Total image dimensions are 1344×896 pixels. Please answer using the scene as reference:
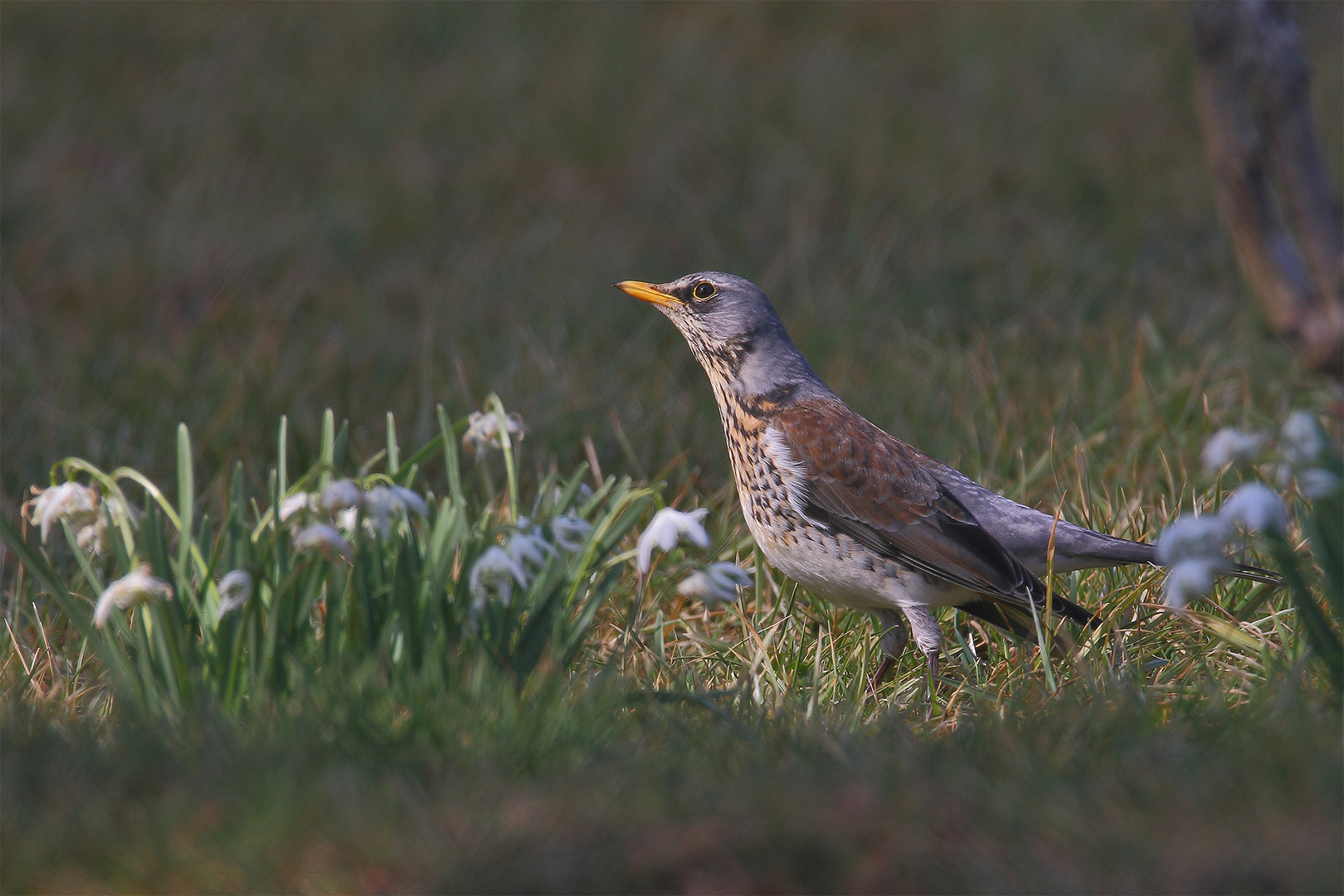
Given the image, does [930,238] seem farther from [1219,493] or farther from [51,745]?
[51,745]

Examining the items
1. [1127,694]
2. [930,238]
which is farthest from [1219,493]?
[930,238]

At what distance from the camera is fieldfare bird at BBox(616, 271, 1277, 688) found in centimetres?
387

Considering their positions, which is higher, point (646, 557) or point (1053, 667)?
point (646, 557)

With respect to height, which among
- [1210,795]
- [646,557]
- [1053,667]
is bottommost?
[1053,667]

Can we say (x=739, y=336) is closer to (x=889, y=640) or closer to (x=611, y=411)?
(x=889, y=640)

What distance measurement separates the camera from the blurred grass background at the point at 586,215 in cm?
595

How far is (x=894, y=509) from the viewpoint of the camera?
3988 millimetres

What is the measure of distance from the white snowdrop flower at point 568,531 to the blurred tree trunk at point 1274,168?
13.8 ft

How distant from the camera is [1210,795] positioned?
8.39 ft

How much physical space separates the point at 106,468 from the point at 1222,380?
4987mm

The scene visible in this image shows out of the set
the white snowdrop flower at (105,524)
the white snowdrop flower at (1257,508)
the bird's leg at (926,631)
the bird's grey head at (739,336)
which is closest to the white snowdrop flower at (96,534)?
the white snowdrop flower at (105,524)

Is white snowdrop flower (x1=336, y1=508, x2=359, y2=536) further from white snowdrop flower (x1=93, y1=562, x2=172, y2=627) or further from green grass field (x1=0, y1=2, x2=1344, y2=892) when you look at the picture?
white snowdrop flower (x1=93, y1=562, x2=172, y2=627)

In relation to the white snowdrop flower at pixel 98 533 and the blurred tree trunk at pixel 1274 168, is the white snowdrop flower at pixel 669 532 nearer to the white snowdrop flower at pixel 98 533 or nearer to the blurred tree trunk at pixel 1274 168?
the white snowdrop flower at pixel 98 533

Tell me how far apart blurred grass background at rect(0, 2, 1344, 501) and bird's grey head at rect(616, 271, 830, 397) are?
3.84 ft
